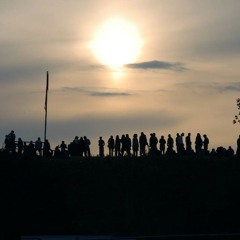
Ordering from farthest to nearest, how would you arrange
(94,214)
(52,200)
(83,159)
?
(83,159), (94,214), (52,200)

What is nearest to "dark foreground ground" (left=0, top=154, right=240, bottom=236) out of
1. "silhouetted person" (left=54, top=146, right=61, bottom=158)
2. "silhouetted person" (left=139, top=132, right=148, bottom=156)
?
"silhouetted person" (left=54, top=146, right=61, bottom=158)

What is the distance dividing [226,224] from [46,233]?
1477 centimetres

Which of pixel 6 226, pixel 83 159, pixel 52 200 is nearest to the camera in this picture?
pixel 6 226

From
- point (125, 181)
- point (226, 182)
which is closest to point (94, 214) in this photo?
point (125, 181)

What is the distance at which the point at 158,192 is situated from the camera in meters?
86.2

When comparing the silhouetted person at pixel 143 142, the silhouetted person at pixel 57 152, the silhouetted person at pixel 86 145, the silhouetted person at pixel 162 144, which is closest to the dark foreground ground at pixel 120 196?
the silhouetted person at pixel 57 152

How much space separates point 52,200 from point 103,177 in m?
11.2

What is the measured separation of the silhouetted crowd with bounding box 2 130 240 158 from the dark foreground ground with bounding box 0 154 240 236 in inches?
32.1

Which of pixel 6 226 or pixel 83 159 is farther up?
pixel 83 159

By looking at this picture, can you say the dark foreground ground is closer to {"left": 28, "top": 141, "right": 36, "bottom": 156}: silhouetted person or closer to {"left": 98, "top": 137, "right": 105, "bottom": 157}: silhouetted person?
{"left": 28, "top": 141, "right": 36, "bottom": 156}: silhouetted person

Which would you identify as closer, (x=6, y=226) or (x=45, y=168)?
(x=6, y=226)

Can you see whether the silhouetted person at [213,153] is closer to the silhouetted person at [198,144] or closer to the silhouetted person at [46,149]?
the silhouetted person at [198,144]

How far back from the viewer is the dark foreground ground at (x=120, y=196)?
7606 centimetres

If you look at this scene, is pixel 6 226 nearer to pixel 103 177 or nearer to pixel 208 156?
pixel 103 177
